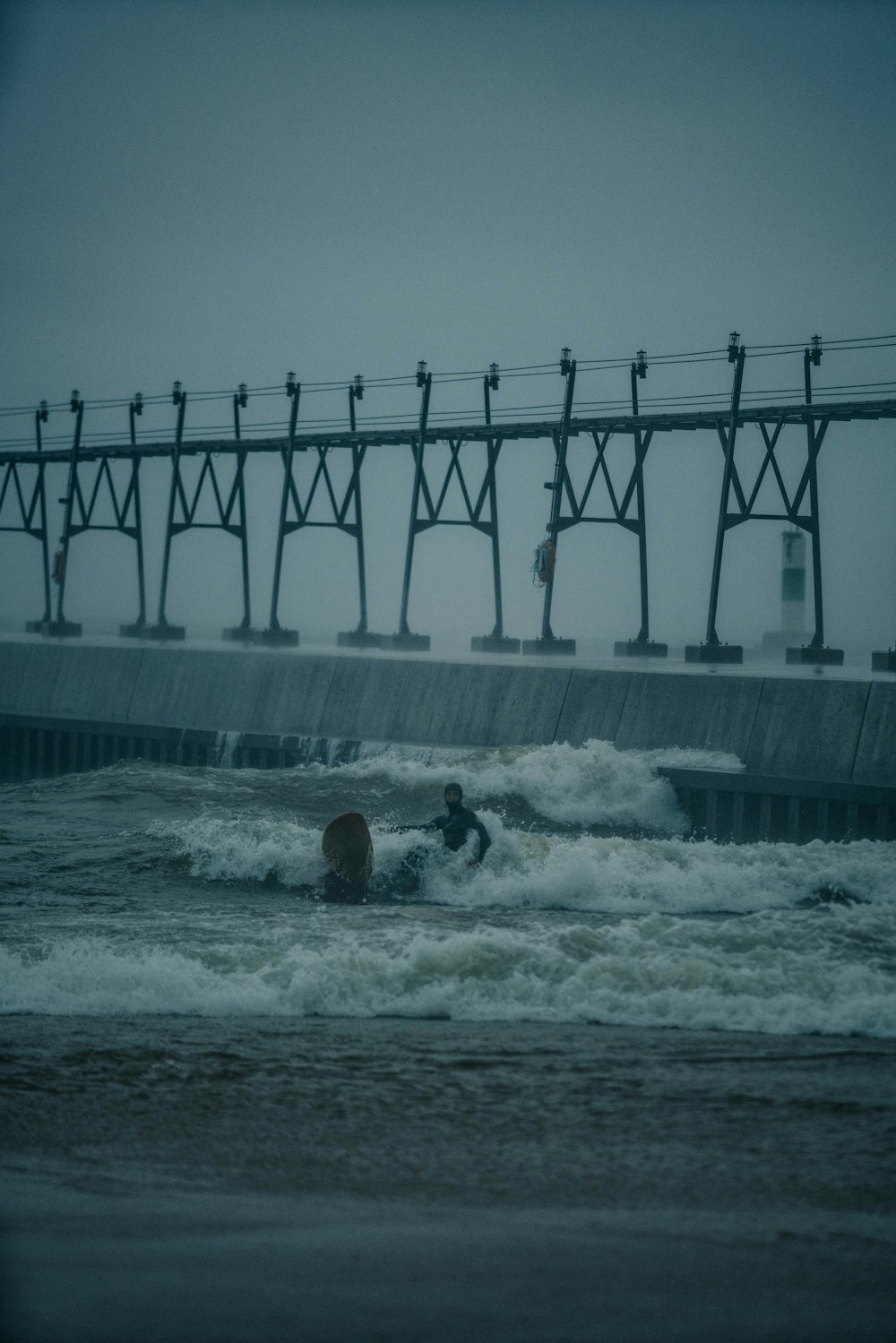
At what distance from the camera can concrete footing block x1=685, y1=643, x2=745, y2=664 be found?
90.7 feet

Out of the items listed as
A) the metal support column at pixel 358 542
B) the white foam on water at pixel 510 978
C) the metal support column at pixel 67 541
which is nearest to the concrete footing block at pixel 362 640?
the metal support column at pixel 358 542

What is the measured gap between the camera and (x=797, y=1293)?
4.77 metres

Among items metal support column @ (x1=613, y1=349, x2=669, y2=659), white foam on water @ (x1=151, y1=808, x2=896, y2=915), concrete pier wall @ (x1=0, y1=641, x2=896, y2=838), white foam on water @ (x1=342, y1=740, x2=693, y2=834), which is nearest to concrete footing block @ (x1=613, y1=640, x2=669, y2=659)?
metal support column @ (x1=613, y1=349, x2=669, y2=659)

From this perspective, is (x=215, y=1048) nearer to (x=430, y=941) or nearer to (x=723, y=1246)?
(x=430, y=941)

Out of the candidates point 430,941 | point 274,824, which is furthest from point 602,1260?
point 274,824

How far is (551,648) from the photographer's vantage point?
31.0 meters

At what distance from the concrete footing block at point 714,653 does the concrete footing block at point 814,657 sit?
1.06 metres

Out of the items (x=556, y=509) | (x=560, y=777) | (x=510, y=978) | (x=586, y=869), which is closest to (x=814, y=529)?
(x=556, y=509)

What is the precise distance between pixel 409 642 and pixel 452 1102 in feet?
91.0

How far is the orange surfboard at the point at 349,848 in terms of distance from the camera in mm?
15281

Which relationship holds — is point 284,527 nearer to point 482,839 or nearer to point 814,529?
point 814,529

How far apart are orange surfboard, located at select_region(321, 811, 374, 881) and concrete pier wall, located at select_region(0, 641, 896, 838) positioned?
5030 mm

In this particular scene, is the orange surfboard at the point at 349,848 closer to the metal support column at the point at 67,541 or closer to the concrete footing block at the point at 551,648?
the concrete footing block at the point at 551,648

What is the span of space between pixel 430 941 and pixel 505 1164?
4.61 metres
